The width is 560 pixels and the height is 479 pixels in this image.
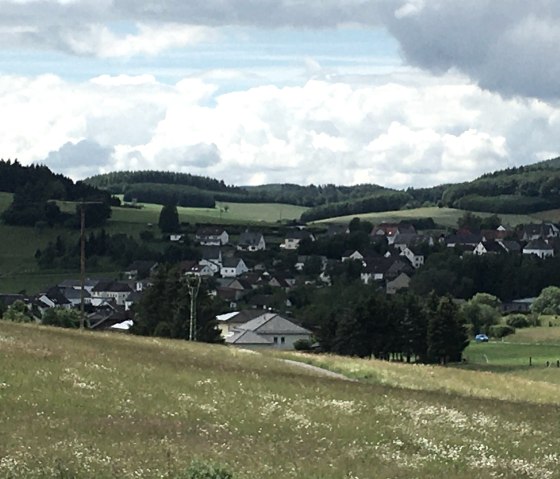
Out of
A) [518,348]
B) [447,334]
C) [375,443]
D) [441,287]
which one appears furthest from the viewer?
[441,287]

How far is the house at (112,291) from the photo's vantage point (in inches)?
7096

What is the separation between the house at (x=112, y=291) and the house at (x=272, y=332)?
58.0 m

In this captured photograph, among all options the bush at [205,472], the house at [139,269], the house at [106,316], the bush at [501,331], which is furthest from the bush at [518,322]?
the bush at [205,472]

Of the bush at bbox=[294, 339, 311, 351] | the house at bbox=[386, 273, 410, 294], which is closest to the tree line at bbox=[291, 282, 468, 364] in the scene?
the bush at bbox=[294, 339, 311, 351]

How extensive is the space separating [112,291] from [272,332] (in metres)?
67.6

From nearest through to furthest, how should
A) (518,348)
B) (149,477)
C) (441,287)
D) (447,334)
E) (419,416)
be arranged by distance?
(149,477)
(419,416)
(447,334)
(518,348)
(441,287)

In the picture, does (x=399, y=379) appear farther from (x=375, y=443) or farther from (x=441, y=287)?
(x=441, y=287)

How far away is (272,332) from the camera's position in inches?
4700

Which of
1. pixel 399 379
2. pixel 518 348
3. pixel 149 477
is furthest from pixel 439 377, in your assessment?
pixel 518 348

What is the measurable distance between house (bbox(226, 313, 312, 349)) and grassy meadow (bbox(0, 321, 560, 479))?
7257 centimetres

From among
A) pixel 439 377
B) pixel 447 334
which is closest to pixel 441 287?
pixel 447 334

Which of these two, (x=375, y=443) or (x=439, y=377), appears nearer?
(x=375, y=443)

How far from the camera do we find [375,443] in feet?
90.6

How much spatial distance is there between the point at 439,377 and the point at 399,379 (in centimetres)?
237
